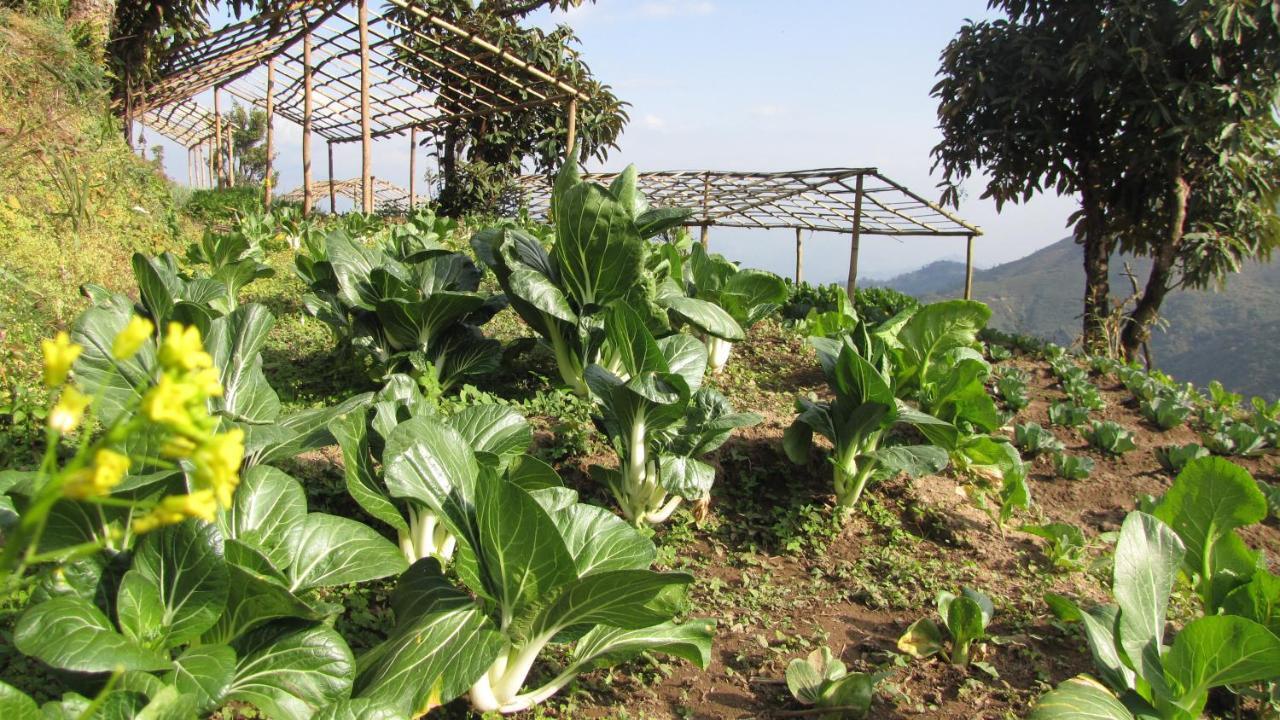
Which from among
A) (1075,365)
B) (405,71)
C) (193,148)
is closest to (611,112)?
(405,71)

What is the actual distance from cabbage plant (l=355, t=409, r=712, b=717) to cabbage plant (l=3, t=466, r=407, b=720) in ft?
0.52

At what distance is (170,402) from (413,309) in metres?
3.13

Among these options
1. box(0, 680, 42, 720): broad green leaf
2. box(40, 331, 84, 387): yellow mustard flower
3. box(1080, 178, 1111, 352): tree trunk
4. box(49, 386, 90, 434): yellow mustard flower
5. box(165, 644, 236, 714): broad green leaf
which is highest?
box(1080, 178, 1111, 352): tree trunk

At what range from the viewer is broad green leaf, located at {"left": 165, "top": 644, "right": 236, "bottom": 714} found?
1.44m

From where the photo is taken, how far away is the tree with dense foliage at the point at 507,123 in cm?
1541

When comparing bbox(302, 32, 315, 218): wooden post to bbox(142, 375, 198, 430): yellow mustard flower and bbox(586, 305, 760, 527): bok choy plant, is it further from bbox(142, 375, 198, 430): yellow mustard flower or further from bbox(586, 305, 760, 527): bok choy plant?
bbox(142, 375, 198, 430): yellow mustard flower

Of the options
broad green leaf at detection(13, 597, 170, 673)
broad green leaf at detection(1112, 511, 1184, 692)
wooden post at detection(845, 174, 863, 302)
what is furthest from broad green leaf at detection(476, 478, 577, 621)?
wooden post at detection(845, 174, 863, 302)

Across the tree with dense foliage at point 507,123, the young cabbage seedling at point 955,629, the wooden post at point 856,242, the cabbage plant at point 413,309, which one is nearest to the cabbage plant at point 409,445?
the cabbage plant at point 413,309

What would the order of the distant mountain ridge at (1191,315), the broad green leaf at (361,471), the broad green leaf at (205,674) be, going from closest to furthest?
1. the broad green leaf at (205,674)
2. the broad green leaf at (361,471)
3. the distant mountain ridge at (1191,315)

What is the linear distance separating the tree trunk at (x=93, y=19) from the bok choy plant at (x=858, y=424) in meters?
9.72

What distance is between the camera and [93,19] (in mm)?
9125

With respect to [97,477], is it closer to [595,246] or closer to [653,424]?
[653,424]

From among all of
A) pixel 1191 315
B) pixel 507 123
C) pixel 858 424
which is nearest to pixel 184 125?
pixel 507 123

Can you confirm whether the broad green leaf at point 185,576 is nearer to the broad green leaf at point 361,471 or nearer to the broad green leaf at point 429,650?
the broad green leaf at point 429,650
